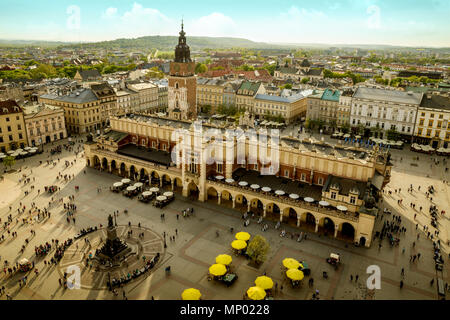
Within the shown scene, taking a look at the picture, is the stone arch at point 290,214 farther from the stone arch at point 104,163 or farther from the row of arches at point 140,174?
the stone arch at point 104,163

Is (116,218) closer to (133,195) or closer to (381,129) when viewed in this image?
(133,195)

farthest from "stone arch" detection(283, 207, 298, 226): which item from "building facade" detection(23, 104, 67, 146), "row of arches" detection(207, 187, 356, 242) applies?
"building facade" detection(23, 104, 67, 146)

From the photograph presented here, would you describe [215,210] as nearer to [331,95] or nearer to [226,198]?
[226,198]

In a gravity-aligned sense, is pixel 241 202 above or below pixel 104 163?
below

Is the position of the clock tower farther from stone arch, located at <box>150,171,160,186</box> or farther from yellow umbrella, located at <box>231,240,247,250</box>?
yellow umbrella, located at <box>231,240,247,250</box>

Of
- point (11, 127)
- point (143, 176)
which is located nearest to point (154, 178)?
point (143, 176)

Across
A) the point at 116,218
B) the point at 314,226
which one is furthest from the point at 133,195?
the point at 314,226

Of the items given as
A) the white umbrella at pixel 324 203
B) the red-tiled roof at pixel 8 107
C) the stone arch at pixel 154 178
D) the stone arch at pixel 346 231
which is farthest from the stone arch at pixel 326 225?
the red-tiled roof at pixel 8 107
